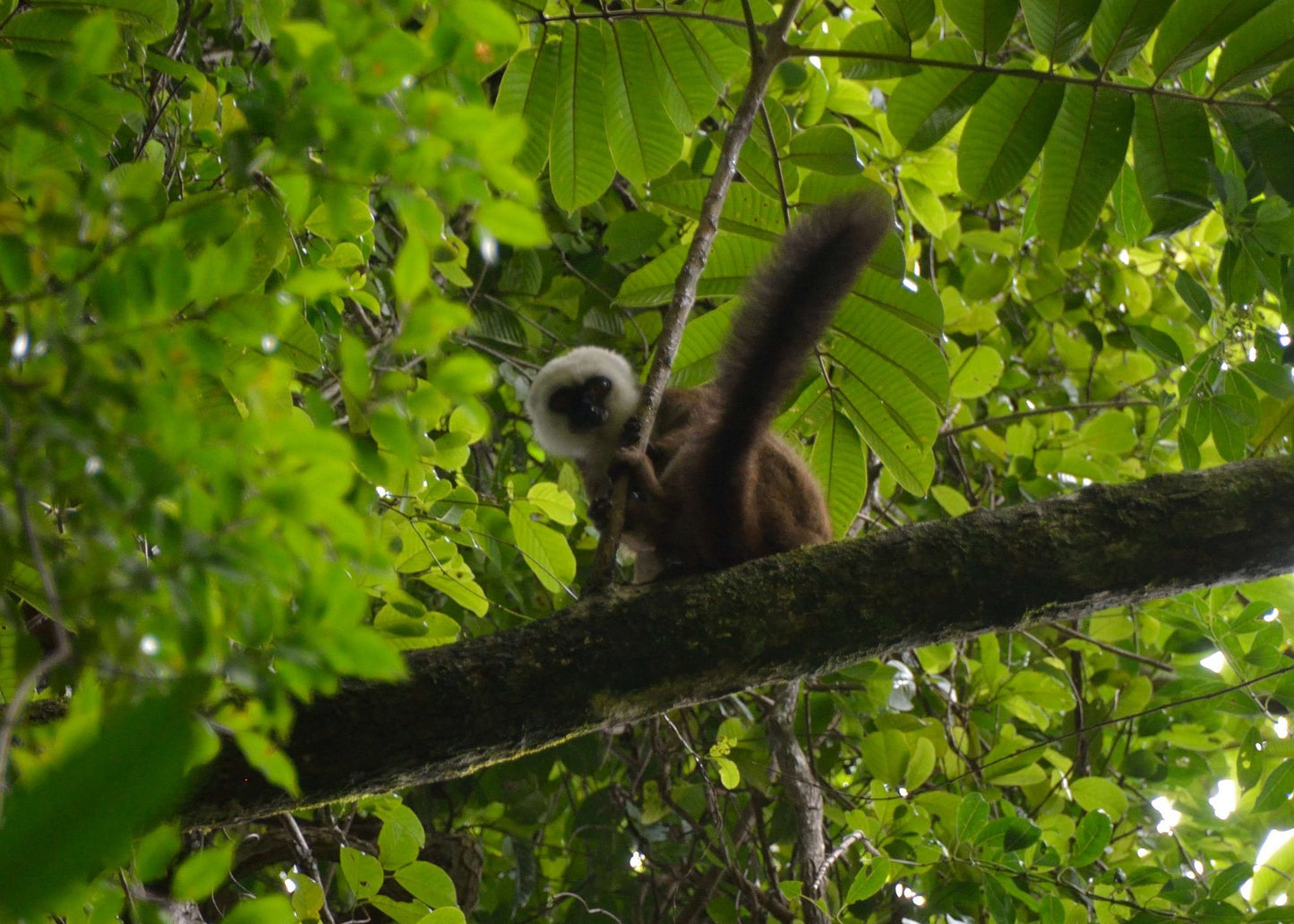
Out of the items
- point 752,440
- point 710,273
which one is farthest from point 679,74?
point 752,440

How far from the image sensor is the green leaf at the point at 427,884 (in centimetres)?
278

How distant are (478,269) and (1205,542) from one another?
358 cm

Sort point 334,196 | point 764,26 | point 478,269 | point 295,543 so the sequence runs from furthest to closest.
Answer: point 478,269, point 764,26, point 334,196, point 295,543

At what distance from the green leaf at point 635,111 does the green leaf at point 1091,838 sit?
2496 mm

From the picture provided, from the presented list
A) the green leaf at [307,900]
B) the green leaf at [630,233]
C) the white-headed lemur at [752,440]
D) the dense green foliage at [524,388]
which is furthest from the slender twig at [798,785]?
the green leaf at [630,233]

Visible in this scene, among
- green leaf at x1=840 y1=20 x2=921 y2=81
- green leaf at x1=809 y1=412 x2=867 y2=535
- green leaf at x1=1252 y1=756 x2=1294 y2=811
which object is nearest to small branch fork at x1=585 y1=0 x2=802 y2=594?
green leaf at x1=840 y1=20 x2=921 y2=81

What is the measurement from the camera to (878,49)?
3145mm

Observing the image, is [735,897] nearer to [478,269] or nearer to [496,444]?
[496,444]

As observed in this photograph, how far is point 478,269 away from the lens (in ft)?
16.8

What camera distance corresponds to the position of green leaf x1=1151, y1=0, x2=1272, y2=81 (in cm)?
277

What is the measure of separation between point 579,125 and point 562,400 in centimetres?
152

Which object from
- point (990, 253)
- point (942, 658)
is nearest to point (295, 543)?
point (942, 658)

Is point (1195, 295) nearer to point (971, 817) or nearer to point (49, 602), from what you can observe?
point (971, 817)

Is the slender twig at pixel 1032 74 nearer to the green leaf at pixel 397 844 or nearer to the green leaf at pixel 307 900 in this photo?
the green leaf at pixel 397 844
